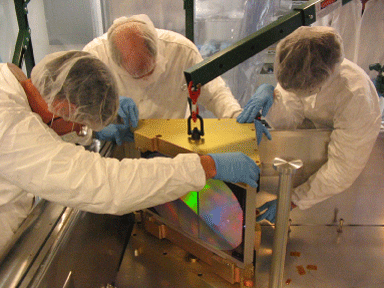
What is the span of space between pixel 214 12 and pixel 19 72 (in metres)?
1.99

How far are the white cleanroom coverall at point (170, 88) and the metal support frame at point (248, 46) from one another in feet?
1.76

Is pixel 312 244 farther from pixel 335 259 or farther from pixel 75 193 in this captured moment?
pixel 75 193

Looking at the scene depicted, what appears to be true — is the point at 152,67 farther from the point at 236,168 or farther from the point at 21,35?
the point at 21,35

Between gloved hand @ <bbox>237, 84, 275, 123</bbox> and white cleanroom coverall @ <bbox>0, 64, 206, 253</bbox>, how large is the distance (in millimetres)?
343

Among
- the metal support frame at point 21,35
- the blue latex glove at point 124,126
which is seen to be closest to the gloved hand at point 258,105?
the blue latex glove at point 124,126

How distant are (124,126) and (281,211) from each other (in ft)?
2.46

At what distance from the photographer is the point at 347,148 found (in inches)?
46.6

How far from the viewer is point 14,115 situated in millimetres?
804

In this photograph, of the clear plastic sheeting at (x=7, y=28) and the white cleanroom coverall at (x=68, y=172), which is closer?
the white cleanroom coverall at (x=68, y=172)

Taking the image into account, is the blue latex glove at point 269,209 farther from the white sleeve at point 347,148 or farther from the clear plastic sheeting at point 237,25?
the clear plastic sheeting at point 237,25

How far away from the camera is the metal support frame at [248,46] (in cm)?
84

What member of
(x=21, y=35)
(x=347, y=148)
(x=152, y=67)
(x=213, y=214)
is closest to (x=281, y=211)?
(x=213, y=214)

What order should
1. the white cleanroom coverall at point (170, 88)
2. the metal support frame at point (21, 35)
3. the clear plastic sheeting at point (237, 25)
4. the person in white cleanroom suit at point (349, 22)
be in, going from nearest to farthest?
the white cleanroom coverall at point (170, 88) < the person in white cleanroom suit at point (349, 22) < the metal support frame at point (21, 35) < the clear plastic sheeting at point (237, 25)

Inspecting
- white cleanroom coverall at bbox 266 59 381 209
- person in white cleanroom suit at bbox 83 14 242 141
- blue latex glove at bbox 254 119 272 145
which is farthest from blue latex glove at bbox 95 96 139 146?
white cleanroom coverall at bbox 266 59 381 209
